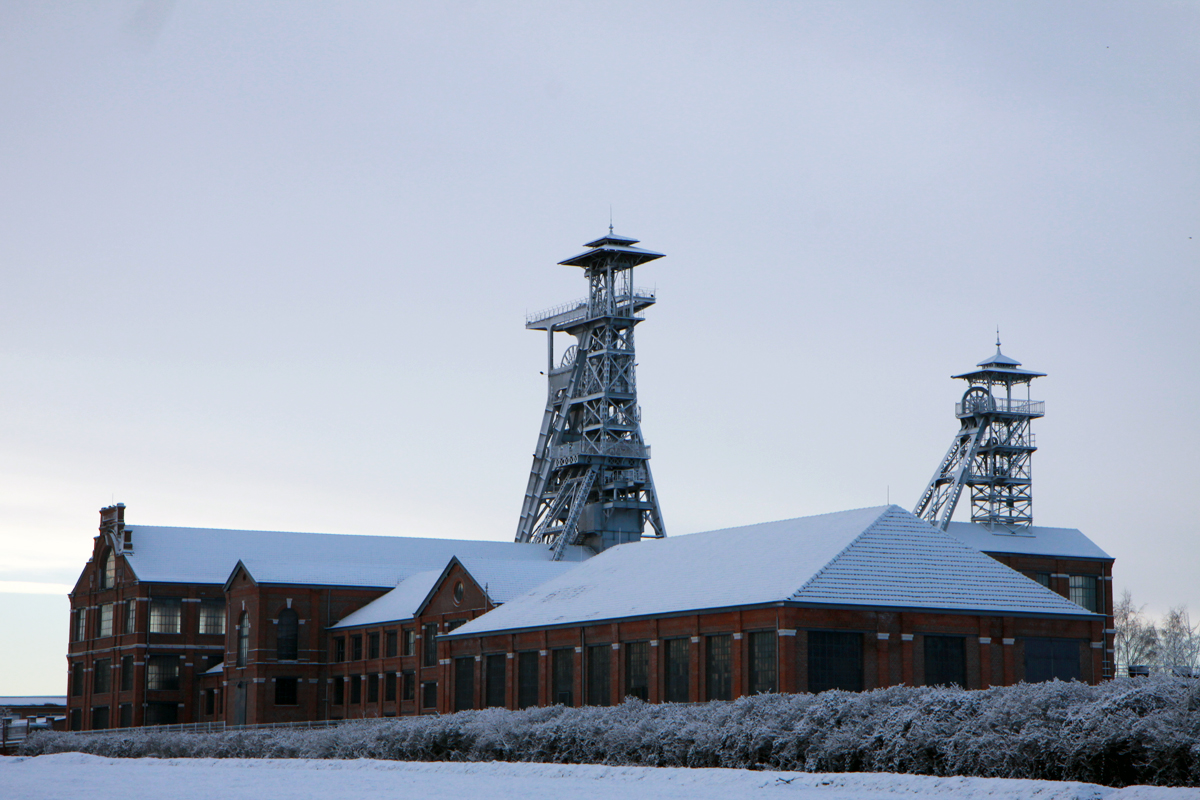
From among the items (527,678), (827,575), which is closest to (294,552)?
(527,678)

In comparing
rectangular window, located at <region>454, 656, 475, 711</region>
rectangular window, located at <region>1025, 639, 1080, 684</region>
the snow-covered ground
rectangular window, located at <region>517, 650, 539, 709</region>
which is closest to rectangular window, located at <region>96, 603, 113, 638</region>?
rectangular window, located at <region>454, 656, 475, 711</region>

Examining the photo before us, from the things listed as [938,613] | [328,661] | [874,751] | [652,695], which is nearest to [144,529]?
[328,661]

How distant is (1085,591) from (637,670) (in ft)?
157

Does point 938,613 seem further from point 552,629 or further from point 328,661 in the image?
point 328,661

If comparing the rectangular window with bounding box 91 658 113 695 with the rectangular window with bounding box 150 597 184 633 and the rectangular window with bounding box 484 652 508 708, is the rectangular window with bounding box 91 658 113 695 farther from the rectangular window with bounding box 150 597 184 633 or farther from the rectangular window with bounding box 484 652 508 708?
the rectangular window with bounding box 484 652 508 708

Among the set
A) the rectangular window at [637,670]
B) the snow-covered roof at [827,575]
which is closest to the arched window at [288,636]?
the snow-covered roof at [827,575]

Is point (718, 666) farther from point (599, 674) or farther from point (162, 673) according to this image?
point (162, 673)

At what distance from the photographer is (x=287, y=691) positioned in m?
79.3

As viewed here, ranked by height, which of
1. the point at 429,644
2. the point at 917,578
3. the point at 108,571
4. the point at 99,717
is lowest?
the point at 99,717

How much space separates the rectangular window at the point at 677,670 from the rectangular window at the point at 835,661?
522 centimetres

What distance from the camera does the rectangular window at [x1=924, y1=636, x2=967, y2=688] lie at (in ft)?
157

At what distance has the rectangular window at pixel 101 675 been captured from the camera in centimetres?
8800

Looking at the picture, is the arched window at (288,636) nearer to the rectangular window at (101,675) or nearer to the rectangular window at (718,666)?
the rectangular window at (101,675)

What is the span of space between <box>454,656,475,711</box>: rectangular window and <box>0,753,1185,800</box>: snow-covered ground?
2225 cm
